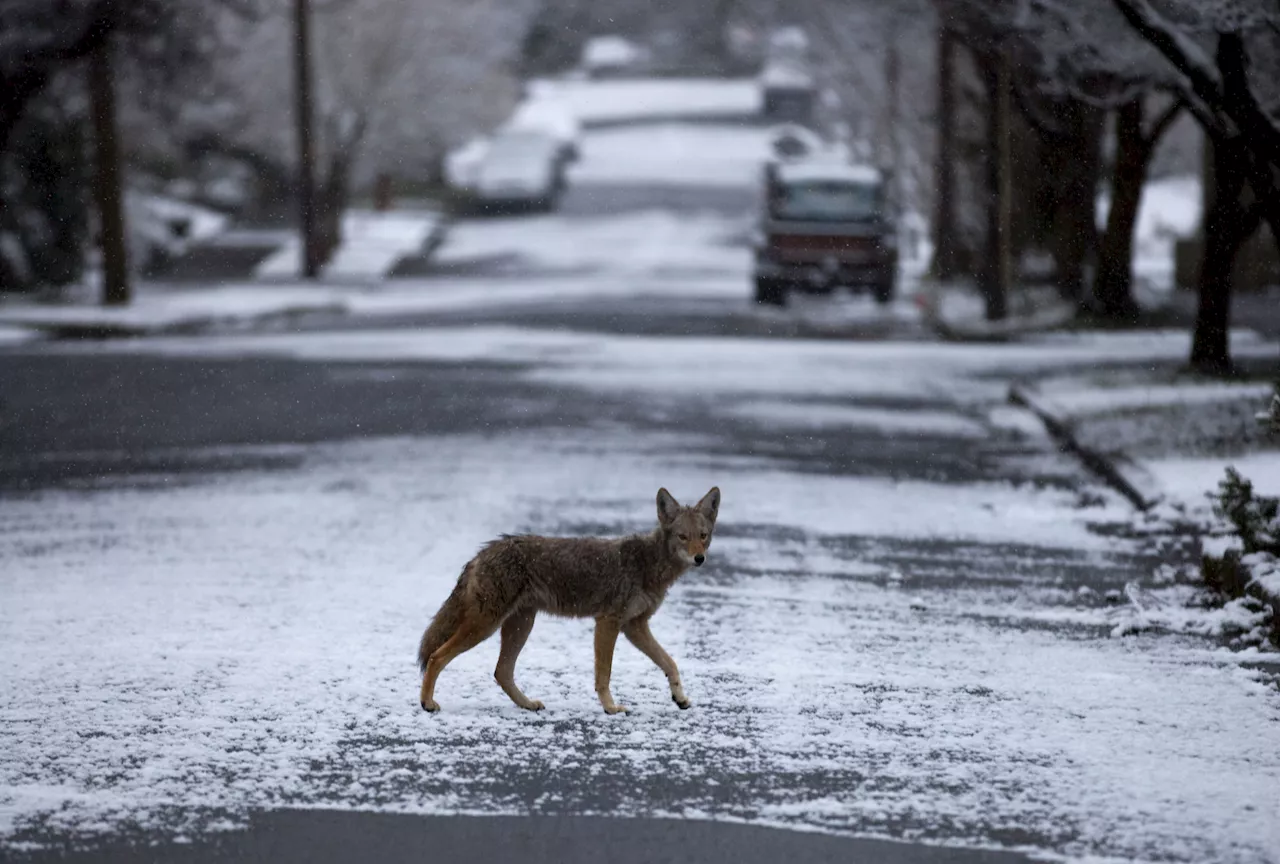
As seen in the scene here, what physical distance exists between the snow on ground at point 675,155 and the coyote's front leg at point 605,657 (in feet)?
229

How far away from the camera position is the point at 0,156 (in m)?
38.7

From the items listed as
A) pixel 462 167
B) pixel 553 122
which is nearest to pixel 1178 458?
pixel 462 167

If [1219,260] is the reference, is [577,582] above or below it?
below

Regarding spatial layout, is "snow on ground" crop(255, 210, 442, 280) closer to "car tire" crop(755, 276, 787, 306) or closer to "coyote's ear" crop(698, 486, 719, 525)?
"car tire" crop(755, 276, 787, 306)

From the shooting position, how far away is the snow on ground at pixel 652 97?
98625 mm

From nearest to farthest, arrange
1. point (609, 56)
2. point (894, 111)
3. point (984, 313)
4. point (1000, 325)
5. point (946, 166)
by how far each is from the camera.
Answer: point (1000, 325) < point (984, 313) < point (946, 166) < point (894, 111) < point (609, 56)

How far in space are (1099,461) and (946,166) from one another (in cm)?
2060

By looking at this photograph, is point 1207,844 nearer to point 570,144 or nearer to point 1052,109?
point 1052,109

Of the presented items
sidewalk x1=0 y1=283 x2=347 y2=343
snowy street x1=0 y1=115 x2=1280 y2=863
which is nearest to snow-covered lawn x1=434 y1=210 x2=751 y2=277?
sidewalk x1=0 y1=283 x2=347 y2=343

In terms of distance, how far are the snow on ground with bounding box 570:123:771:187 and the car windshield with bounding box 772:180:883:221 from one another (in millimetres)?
37392

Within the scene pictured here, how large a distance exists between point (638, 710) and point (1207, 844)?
244 cm

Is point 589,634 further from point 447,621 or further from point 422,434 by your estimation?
point 422,434

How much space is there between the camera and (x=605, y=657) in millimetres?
7723

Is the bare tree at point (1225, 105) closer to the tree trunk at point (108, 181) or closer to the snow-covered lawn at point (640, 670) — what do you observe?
the snow-covered lawn at point (640, 670)
